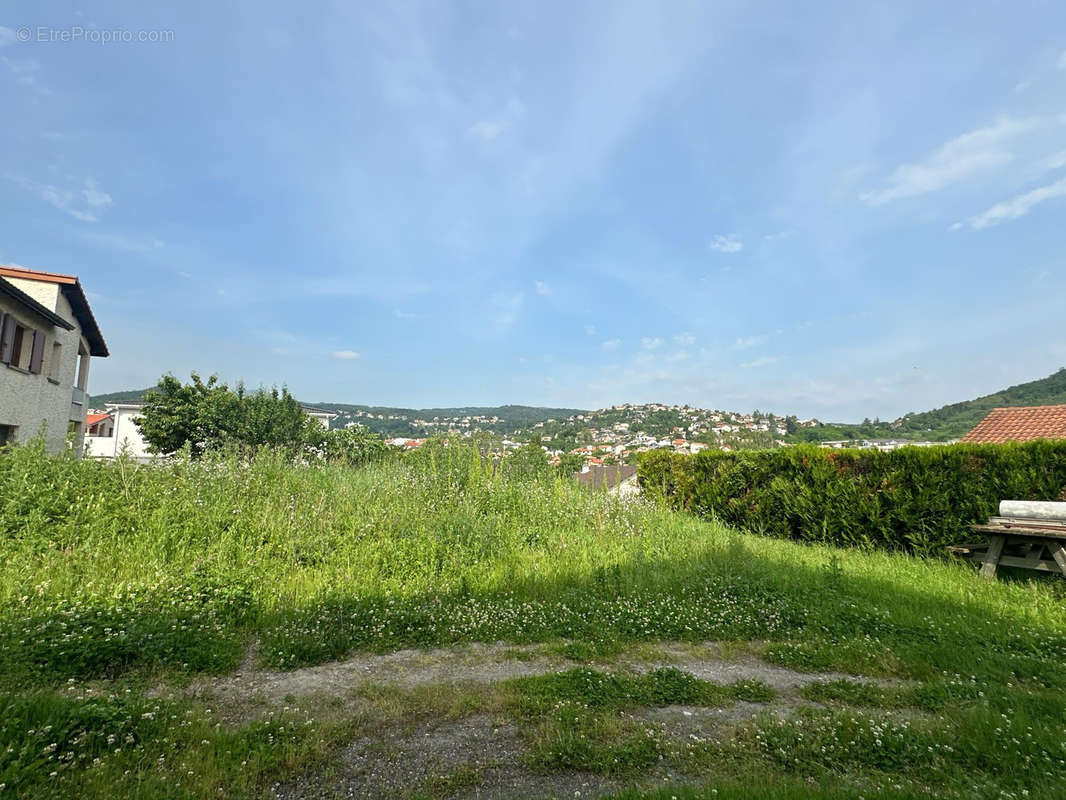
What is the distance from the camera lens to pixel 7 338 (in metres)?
16.1

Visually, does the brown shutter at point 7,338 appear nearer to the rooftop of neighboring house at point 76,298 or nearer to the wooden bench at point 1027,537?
the rooftop of neighboring house at point 76,298

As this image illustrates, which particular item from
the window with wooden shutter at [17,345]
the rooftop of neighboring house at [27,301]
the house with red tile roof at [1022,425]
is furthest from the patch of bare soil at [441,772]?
the house with red tile roof at [1022,425]

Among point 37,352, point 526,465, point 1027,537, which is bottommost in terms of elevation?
point 1027,537

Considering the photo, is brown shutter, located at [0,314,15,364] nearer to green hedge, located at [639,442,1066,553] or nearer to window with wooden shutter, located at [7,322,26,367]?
window with wooden shutter, located at [7,322,26,367]

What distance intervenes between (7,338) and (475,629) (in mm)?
19821

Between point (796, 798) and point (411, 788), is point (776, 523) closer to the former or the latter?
point (796, 798)

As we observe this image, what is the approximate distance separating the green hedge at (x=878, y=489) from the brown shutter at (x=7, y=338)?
847 inches

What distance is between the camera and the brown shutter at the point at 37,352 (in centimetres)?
1803

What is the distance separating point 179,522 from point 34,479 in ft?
7.25

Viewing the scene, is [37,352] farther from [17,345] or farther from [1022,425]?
[1022,425]

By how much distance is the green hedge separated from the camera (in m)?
8.28

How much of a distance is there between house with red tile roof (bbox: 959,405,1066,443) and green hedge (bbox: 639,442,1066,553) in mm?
13471

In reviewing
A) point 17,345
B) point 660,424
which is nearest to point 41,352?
point 17,345

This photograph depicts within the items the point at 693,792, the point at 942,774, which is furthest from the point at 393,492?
the point at 942,774
